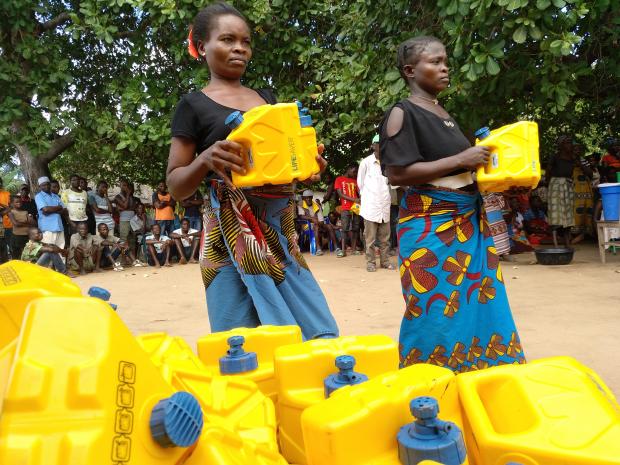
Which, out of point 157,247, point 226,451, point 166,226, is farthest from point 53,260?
point 226,451

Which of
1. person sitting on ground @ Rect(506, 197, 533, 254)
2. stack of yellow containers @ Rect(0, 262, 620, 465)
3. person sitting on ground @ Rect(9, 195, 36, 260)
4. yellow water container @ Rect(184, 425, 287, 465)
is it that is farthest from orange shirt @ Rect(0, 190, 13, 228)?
yellow water container @ Rect(184, 425, 287, 465)

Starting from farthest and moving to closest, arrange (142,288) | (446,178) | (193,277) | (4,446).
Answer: (193,277), (142,288), (446,178), (4,446)

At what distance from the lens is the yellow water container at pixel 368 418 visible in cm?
65

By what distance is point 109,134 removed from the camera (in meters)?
8.55

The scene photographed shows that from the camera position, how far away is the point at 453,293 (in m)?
1.83

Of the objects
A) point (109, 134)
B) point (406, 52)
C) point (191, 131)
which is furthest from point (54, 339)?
point (109, 134)

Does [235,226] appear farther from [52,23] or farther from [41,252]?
[52,23]

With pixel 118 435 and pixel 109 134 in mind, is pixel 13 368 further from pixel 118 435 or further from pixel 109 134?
pixel 109 134

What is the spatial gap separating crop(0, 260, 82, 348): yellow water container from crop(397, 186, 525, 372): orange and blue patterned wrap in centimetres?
128

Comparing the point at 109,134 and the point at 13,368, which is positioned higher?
the point at 109,134

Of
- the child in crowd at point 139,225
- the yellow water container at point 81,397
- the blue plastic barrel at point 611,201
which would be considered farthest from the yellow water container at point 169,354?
the child in crowd at point 139,225

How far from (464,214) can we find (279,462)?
1.32 meters

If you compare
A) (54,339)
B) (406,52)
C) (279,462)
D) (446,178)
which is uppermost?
(406,52)

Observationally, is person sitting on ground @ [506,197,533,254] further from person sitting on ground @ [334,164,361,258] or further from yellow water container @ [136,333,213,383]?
yellow water container @ [136,333,213,383]
